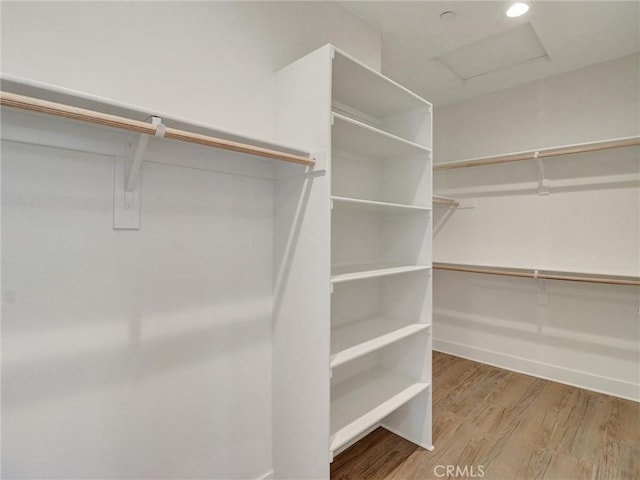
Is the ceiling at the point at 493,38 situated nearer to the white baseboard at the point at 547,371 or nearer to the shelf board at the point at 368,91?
the shelf board at the point at 368,91

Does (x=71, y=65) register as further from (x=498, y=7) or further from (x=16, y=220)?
(x=498, y=7)

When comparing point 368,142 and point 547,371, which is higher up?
point 368,142

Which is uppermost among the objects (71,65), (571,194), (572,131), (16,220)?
(572,131)

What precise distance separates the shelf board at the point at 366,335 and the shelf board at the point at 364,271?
1.18 feet

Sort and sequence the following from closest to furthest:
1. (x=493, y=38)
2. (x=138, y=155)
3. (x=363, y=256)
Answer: (x=138, y=155) → (x=363, y=256) → (x=493, y=38)

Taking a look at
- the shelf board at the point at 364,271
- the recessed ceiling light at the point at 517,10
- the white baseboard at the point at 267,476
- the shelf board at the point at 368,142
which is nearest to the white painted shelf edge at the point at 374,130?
the shelf board at the point at 368,142

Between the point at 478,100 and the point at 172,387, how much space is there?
3.65 m

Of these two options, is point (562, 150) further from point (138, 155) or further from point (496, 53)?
point (138, 155)

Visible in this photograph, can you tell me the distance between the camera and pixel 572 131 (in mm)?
2846

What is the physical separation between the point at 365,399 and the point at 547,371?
2.10 metres

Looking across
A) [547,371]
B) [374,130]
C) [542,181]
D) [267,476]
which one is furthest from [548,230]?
[267,476]

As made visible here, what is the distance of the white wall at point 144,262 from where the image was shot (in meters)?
1.04

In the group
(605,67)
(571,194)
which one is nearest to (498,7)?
(605,67)

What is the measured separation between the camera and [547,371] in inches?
116
